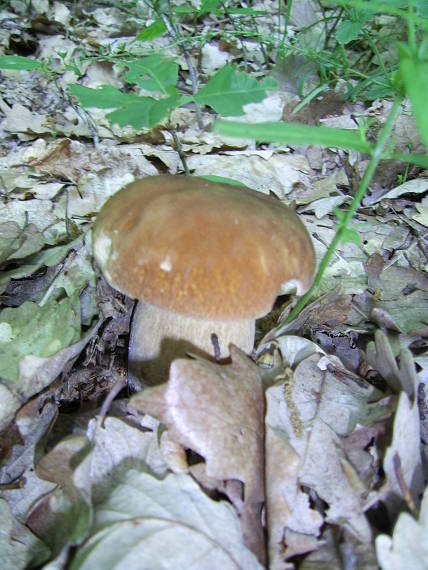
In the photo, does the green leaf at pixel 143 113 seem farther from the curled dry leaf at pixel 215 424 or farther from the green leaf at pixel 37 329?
the curled dry leaf at pixel 215 424

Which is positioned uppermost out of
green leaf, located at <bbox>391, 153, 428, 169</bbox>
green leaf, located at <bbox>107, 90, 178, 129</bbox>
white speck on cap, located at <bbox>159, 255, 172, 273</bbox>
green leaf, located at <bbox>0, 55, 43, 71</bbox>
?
green leaf, located at <bbox>391, 153, 428, 169</bbox>

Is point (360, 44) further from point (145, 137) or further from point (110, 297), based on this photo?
point (110, 297)

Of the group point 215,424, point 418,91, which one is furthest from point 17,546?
point 418,91

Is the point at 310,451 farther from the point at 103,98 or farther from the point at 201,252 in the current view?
the point at 103,98

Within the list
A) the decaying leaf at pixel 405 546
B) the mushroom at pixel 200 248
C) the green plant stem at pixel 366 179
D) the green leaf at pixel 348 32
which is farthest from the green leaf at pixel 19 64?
the decaying leaf at pixel 405 546

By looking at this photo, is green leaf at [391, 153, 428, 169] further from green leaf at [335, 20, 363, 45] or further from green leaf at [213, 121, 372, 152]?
green leaf at [335, 20, 363, 45]

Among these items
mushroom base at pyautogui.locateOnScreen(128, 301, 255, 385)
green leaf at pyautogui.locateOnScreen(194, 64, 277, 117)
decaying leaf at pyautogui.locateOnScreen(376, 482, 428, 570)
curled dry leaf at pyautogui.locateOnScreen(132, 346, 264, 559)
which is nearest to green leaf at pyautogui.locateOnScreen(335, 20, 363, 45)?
green leaf at pyautogui.locateOnScreen(194, 64, 277, 117)
